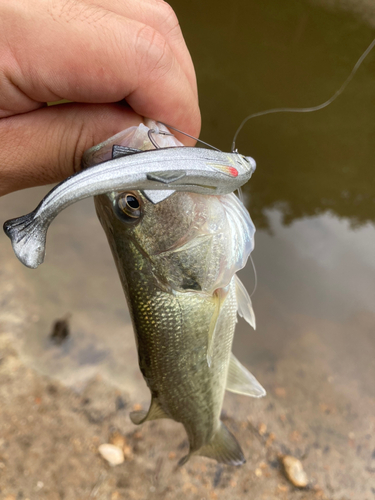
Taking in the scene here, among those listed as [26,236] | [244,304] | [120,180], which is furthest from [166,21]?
[244,304]

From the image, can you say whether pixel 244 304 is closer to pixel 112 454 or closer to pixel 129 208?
pixel 129 208

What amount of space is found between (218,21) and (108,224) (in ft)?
13.0

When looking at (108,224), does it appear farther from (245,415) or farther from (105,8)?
(245,415)

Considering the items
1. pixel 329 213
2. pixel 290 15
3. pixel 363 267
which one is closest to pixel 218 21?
pixel 290 15

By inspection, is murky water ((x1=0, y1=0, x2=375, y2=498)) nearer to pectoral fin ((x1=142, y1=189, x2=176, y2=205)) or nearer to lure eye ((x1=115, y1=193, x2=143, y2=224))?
lure eye ((x1=115, y1=193, x2=143, y2=224))

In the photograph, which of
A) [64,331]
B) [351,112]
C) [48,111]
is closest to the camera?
[48,111]

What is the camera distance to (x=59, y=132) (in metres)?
1.17

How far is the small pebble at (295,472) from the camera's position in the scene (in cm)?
240

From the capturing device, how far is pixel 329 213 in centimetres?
319

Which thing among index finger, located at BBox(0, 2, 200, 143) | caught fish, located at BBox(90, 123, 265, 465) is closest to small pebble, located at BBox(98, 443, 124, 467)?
caught fish, located at BBox(90, 123, 265, 465)

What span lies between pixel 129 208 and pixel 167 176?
35 cm

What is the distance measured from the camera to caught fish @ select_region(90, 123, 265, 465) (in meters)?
1.04

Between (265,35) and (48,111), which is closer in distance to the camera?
(48,111)

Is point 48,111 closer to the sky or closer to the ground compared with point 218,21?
closer to the ground
